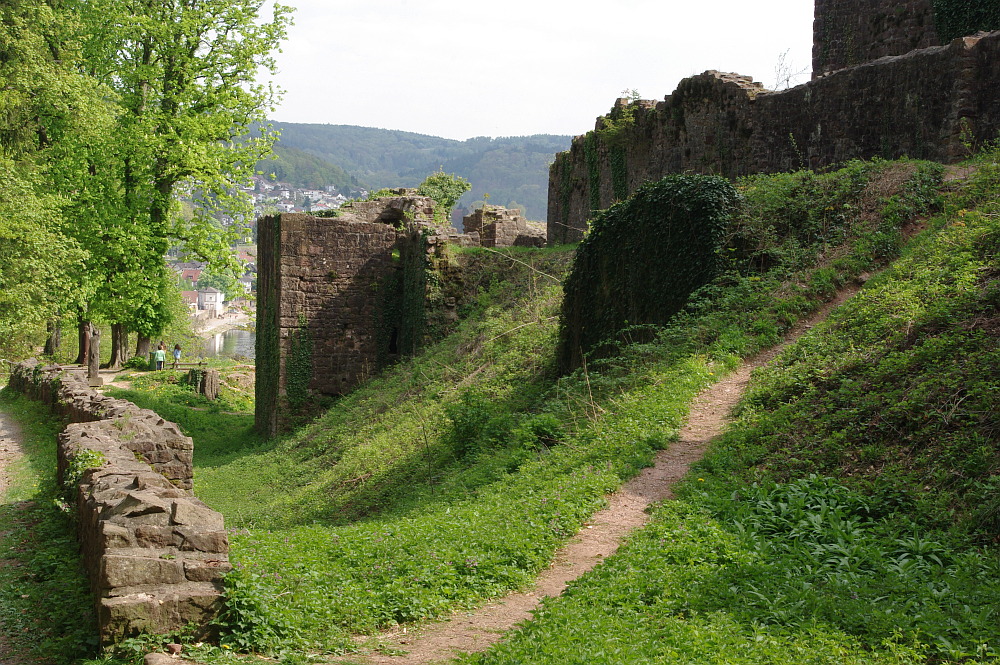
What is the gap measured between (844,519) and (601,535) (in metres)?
1.97

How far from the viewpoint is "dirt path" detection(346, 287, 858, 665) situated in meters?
5.57

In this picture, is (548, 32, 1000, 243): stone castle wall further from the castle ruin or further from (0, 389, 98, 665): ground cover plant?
(0, 389, 98, 665): ground cover plant

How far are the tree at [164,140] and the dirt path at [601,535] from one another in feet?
59.8

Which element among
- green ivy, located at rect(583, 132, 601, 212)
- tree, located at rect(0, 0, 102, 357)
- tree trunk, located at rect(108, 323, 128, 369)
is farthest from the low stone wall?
tree trunk, located at rect(108, 323, 128, 369)

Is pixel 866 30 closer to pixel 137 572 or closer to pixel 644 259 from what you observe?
pixel 644 259

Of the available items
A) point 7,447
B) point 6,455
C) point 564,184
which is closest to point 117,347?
point 7,447

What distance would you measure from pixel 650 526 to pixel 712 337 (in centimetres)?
473

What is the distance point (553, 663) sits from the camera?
15.5 ft

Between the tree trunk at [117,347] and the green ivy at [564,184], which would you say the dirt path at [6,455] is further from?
the green ivy at [564,184]

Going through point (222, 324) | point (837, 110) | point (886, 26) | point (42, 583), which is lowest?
point (222, 324)

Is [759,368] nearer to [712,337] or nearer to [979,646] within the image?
[712,337]

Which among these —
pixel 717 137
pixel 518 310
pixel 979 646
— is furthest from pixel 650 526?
pixel 717 137

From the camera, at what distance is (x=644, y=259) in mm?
13211

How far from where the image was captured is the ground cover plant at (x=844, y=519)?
4.70 meters
